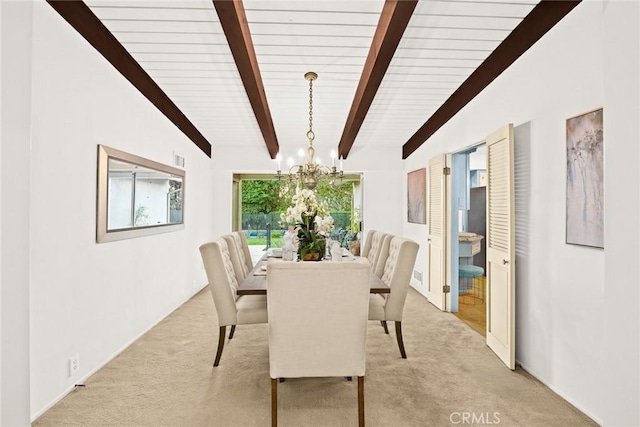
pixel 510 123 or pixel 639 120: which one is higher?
pixel 510 123

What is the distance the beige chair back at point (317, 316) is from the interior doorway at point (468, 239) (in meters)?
2.24

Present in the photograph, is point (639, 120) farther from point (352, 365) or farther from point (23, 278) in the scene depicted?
point (23, 278)

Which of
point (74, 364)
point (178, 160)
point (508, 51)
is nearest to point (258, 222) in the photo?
point (178, 160)

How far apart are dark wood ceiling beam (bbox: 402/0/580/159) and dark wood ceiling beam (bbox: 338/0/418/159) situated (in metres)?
0.95

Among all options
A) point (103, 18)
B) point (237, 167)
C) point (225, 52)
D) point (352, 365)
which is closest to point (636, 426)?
point (352, 365)

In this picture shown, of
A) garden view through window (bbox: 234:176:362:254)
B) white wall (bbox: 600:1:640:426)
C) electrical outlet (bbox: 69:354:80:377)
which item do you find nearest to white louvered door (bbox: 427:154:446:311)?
garden view through window (bbox: 234:176:362:254)

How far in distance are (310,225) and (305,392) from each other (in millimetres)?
1221

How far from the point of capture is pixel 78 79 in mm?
2414

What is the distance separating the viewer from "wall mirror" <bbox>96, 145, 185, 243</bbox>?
2693 millimetres

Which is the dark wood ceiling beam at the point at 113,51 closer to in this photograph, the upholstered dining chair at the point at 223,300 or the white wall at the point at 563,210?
the upholstered dining chair at the point at 223,300

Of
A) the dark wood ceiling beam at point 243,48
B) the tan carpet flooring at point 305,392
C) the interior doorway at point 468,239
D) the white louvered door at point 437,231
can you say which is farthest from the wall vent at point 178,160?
the interior doorway at point 468,239

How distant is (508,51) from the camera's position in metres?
2.82

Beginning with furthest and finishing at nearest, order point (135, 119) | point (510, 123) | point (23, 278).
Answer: point (135, 119) → point (510, 123) → point (23, 278)

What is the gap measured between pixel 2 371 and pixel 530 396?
2.86m
